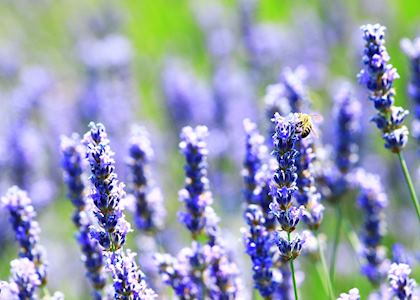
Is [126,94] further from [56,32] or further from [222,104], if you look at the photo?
[56,32]

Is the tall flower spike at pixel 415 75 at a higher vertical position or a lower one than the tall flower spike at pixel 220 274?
higher

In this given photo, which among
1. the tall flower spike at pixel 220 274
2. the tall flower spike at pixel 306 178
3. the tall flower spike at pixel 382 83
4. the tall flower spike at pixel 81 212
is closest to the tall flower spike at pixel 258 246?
the tall flower spike at pixel 220 274

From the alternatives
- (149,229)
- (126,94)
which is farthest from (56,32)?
(149,229)

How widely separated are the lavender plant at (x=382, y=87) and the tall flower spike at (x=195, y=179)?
76 cm

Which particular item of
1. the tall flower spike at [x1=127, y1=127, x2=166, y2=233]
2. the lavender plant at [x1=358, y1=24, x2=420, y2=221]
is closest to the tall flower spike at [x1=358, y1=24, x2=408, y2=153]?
the lavender plant at [x1=358, y1=24, x2=420, y2=221]

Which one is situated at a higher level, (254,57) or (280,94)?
(254,57)

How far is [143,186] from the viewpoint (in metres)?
4.25

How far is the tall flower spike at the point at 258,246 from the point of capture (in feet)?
10.8

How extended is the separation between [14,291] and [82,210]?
2.42 ft

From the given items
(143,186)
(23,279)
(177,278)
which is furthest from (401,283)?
(143,186)

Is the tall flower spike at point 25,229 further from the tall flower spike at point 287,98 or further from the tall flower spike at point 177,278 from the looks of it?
the tall flower spike at point 287,98

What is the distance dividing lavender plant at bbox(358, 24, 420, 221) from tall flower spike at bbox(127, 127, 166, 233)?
3.85ft

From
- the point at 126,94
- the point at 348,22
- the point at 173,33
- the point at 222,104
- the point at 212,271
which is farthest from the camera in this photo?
the point at 173,33

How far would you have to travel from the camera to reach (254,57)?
8578 mm
